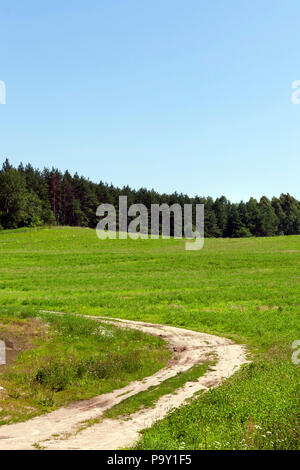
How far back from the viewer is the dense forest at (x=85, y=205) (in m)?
128

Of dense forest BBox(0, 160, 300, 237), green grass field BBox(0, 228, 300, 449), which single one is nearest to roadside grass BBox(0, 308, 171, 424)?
green grass field BBox(0, 228, 300, 449)

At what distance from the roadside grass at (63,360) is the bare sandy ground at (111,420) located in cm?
74

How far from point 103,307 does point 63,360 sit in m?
16.1

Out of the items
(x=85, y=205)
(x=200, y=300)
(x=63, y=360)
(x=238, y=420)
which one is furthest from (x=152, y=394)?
(x=85, y=205)

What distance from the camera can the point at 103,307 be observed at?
1391 inches

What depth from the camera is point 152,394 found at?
1552 centimetres

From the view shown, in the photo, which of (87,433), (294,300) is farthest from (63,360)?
(294,300)

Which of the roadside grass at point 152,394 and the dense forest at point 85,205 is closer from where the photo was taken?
the roadside grass at point 152,394

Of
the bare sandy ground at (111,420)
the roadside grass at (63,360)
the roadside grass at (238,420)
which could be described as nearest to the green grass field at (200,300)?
the roadside grass at (238,420)

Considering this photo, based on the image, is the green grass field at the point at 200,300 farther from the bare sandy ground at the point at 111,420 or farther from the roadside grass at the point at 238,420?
the bare sandy ground at the point at 111,420

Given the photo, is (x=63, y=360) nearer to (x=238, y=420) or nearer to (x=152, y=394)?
(x=152, y=394)

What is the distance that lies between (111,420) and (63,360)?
6.81 m

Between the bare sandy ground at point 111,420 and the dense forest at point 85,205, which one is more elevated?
the dense forest at point 85,205

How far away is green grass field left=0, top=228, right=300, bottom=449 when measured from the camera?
36.5 feet
